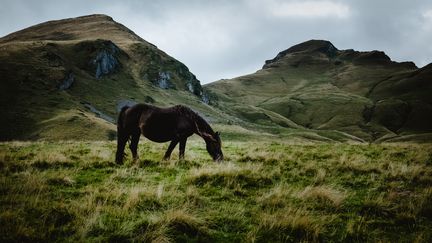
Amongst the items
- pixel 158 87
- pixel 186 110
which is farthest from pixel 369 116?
pixel 186 110

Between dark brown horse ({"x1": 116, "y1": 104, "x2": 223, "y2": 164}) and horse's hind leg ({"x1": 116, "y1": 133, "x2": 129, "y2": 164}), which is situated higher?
dark brown horse ({"x1": 116, "y1": 104, "x2": 223, "y2": 164})

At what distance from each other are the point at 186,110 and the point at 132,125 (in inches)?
98.1

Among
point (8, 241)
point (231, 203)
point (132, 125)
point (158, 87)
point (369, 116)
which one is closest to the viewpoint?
point (8, 241)

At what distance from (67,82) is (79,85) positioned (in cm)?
497

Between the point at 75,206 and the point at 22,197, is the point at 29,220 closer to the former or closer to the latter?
the point at 75,206

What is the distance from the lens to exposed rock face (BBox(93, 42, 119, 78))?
129m

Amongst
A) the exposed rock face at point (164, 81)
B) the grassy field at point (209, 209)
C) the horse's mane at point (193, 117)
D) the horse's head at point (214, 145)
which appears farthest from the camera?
the exposed rock face at point (164, 81)

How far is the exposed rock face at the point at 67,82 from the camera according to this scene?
101 m

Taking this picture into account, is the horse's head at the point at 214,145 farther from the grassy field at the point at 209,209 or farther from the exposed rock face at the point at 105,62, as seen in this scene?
the exposed rock face at the point at 105,62

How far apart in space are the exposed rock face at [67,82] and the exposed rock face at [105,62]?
58.0 ft

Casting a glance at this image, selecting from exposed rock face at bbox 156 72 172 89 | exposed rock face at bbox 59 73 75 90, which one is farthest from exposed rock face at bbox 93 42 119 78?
exposed rock face at bbox 156 72 172 89

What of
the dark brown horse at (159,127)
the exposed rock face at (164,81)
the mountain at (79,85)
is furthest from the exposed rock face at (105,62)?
the dark brown horse at (159,127)

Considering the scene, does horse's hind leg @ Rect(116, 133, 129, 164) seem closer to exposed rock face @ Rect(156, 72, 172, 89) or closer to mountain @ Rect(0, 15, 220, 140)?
mountain @ Rect(0, 15, 220, 140)

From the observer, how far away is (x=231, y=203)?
6.71 metres
